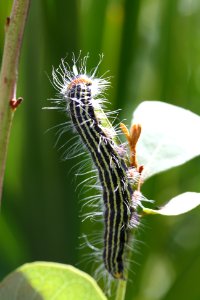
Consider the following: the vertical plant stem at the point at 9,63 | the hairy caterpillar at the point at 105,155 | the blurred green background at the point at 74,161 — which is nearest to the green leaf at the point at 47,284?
the vertical plant stem at the point at 9,63

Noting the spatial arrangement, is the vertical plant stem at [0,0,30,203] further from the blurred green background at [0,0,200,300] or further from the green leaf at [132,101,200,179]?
the blurred green background at [0,0,200,300]

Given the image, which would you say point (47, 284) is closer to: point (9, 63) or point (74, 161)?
point (9, 63)

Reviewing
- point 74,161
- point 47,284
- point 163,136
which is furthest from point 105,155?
point 74,161

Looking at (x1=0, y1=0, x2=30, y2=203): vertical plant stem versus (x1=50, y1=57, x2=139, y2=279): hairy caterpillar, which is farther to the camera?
(x1=50, y1=57, x2=139, y2=279): hairy caterpillar

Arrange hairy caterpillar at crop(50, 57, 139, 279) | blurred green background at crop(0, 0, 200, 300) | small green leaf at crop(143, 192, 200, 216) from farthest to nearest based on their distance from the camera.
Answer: blurred green background at crop(0, 0, 200, 300)
hairy caterpillar at crop(50, 57, 139, 279)
small green leaf at crop(143, 192, 200, 216)

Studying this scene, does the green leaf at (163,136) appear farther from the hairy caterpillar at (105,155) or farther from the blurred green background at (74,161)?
the blurred green background at (74,161)

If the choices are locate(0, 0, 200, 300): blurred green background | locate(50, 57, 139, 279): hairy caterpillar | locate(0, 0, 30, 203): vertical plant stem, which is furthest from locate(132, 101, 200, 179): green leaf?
locate(0, 0, 200, 300): blurred green background
